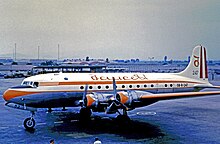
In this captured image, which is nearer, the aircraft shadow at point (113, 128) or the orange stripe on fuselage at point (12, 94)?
the aircraft shadow at point (113, 128)

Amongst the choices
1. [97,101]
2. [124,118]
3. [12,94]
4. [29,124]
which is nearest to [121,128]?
[124,118]

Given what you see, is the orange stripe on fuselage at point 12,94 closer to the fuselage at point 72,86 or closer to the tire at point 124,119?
the fuselage at point 72,86

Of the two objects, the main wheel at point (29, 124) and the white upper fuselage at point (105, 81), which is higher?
the white upper fuselage at point (105, 81)

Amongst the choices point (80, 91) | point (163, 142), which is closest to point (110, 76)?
point (80, 91)

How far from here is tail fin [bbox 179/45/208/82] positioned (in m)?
30.4

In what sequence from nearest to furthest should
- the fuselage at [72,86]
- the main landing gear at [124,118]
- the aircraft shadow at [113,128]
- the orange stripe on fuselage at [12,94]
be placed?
1. the aircraft shadow at [113,128]
2. the orange stripe on fuselage at [12,94]
3. the fuselage at [72,86]
4. the main landing gear at [124,118]

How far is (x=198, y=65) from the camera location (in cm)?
3103

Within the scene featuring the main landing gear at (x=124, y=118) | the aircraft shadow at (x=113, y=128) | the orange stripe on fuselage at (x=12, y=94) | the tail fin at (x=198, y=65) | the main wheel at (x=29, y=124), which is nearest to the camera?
the aircraft shadow at (x=113, y=128)

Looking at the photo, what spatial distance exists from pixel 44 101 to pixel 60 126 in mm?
2086

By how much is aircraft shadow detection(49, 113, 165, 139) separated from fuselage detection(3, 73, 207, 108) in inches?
69.0

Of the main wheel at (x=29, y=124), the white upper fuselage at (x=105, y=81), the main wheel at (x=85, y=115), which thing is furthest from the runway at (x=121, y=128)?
the white upper fuselage at (x=105, y=81)

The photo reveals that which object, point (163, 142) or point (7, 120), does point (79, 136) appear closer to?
point (163, 142)

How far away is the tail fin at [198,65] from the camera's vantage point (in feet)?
99.7

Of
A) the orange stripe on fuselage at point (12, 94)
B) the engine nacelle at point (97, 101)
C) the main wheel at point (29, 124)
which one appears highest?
the orange stripe on fuselage at point (12, 94)
